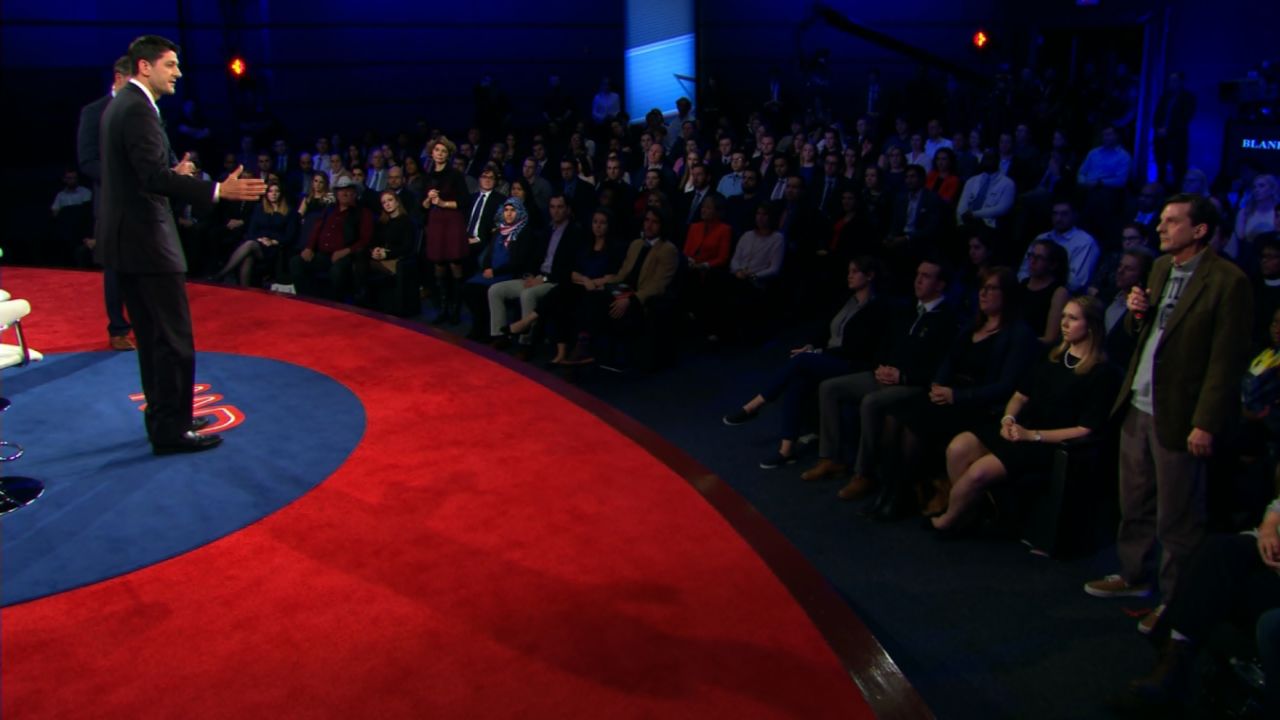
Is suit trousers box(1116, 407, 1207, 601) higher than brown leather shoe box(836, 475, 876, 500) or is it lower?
higher

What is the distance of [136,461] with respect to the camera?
3000 mm

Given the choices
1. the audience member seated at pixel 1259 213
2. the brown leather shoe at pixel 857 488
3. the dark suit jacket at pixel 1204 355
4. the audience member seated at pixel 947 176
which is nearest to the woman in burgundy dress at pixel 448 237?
the audience member seated at pixel 947 176

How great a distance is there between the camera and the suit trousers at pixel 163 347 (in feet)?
9.71

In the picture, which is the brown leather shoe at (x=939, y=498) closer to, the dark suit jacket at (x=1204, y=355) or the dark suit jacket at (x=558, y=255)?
the dark suit jacket at (x=1204, y=355)

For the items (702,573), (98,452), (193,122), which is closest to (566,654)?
(702,573)

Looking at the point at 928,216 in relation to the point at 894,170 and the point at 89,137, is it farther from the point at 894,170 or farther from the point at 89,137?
the point at 89,137

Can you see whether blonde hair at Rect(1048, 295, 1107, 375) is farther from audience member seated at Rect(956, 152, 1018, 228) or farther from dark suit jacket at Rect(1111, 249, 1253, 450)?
audience member seated at Rect(956, 152, 1018, 228)

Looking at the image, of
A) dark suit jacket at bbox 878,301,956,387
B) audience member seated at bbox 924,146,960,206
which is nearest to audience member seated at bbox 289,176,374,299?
audience member seated at bbox 924,146,960,206

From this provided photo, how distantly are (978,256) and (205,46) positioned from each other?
9.23 m

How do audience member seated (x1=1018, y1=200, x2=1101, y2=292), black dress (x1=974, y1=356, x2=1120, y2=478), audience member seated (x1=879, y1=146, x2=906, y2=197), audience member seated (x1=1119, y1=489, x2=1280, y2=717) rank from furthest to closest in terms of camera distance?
audience member seated (x1=879, y1=146, x2=906, y2=197) → audience member seated (x1=1018, y1=200, x2=1101, y2=292) → black dress (x1=974, y1=356, x2=1120, y2=478) → audience member seated (x1=1119, y1=489, x2=1280, y2=717)

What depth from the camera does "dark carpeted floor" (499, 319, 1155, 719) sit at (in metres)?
2.68

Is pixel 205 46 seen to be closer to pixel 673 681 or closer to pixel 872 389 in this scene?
pixel 872 389

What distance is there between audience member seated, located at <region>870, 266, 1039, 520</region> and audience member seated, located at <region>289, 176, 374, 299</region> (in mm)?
4959

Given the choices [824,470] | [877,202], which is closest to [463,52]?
[877,202]
